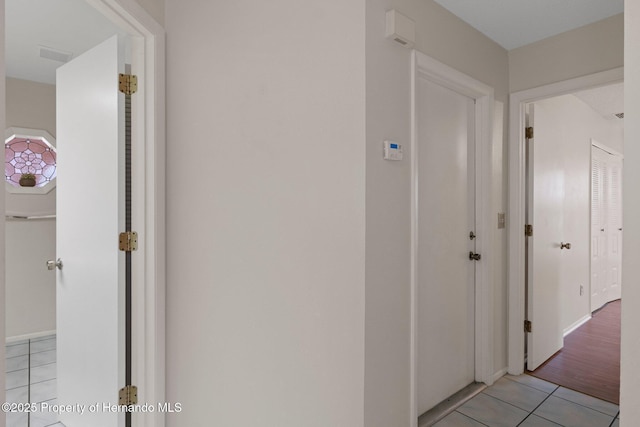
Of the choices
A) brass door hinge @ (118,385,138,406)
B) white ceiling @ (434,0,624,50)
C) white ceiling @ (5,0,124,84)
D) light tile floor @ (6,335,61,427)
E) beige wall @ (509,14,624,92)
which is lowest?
light tile floor @ (6,335,61,427)

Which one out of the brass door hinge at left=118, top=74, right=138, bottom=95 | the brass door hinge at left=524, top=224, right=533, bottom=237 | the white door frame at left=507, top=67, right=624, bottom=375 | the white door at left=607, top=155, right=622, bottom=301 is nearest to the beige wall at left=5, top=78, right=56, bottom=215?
the brass door hinge at left=118, top=74, right=138, bottom=95

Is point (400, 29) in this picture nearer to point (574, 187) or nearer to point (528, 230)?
point (528, 230)

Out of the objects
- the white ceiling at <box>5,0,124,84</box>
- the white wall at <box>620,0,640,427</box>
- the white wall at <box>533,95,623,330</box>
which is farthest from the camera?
the white wall at <box>533,95,623,330</box>

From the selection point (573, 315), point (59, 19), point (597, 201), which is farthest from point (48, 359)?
point (597, 201)

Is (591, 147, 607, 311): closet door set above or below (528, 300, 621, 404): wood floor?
above

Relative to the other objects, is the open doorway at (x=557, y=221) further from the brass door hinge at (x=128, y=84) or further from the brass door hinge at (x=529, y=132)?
the brass door hinge at (x=128, y=84)

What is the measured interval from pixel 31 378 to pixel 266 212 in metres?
2.58

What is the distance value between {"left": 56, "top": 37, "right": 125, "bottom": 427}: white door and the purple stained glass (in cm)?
190

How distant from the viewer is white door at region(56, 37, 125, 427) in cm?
180

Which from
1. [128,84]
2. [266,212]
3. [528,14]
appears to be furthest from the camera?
[528,14]

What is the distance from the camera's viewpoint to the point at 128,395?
72.3 inches

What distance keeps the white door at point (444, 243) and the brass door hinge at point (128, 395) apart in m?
1.53

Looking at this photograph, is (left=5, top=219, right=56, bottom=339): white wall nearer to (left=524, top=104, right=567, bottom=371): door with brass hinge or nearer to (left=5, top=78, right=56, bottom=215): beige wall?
(left=5, top=78, right=56, bottom=215): beige wall

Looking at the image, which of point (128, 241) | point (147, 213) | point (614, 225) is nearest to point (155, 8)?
point (147, 213)
